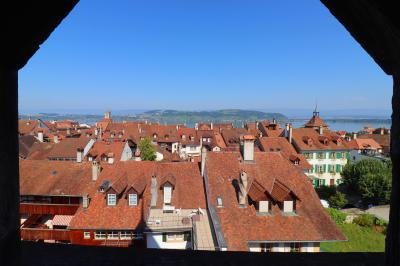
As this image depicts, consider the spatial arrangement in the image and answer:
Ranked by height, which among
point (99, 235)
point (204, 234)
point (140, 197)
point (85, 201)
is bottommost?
point (99, 235)

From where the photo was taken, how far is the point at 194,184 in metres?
18.1

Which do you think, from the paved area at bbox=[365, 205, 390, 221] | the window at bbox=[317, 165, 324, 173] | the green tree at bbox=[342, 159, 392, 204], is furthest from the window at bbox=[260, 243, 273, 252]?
the window at bbox=[317, 165, 324, 173]

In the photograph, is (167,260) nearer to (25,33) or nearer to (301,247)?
(25,33)

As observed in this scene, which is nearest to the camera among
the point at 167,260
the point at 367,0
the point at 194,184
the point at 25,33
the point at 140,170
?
the point at 367,0

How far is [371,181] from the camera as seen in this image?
92.7 ft

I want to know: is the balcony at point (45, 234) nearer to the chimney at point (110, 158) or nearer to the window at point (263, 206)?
the window at point (263, 206)

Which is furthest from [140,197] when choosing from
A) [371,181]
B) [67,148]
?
[67,148]

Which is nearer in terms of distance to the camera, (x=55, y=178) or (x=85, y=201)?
(x=85, y=201)

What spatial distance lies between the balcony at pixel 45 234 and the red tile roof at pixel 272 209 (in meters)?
9.31

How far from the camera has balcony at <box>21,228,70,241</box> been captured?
17906 millimetres

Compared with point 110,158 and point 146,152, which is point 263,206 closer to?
point 110,158

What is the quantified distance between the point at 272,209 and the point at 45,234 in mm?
13538

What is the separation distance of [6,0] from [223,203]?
14.2 metres

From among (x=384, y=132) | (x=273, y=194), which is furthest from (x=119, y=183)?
(x=384, y=132)
